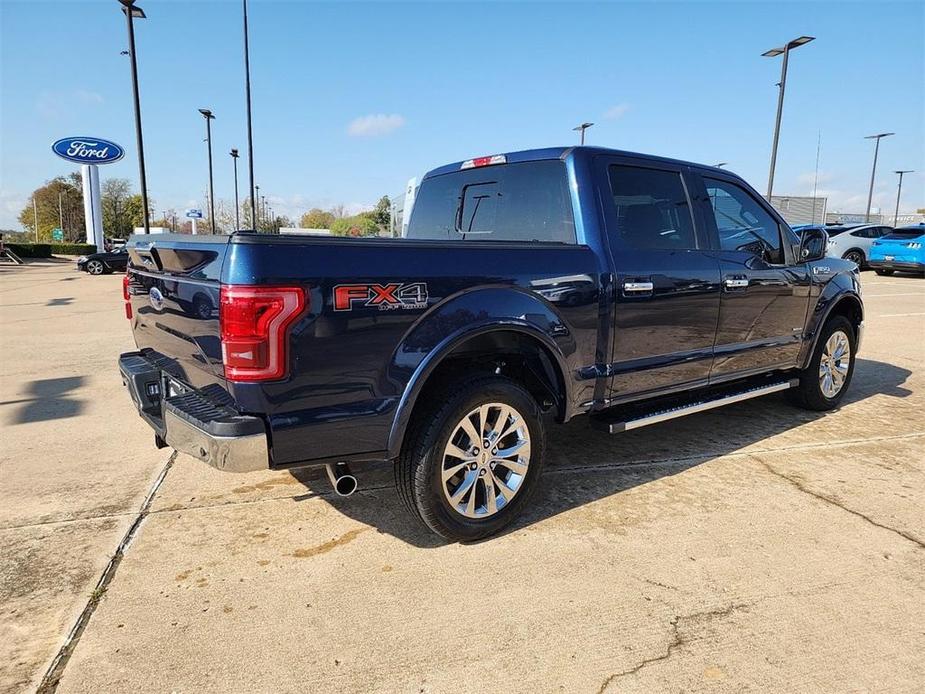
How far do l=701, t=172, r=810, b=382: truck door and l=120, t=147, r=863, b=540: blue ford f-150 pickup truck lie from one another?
16 mm

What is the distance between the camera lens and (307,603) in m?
2.68

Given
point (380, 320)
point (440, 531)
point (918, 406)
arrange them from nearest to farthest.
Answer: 1. point (380, 320)
2. point (440, 531)
3. point (918, 406)

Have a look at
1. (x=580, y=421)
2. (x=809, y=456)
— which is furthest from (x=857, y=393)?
(x=580, y=421)

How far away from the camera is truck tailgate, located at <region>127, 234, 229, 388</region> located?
8.57 ft

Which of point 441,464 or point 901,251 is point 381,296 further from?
point 901,251

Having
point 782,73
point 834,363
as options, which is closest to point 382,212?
point 782,73

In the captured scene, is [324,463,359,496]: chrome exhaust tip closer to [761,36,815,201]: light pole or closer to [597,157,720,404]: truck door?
[597,157,720,404]: truck door

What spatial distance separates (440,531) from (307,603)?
0.70m

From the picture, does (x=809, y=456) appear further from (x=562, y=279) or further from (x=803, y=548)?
(x=562, y=279)

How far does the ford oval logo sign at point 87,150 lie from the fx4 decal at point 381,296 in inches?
1547

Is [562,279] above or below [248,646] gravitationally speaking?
above

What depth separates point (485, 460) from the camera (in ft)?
10.4

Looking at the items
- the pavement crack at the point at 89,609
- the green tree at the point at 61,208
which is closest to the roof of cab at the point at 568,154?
the pavement crack at the point at 89,609

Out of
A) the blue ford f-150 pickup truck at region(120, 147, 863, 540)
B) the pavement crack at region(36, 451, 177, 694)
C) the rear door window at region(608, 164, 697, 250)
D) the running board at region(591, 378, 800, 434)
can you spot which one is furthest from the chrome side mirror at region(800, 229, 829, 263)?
the pavement crack at region(36, 451, 177, 694)
